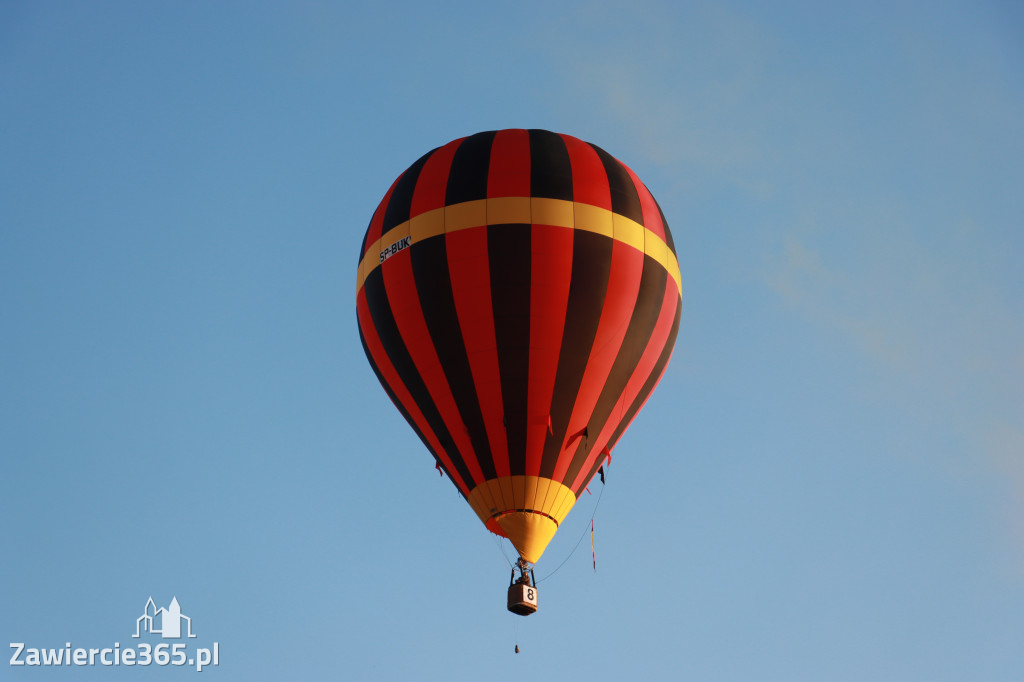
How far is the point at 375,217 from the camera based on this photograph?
22.6 m

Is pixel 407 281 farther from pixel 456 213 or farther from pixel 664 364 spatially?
pixel 664 364

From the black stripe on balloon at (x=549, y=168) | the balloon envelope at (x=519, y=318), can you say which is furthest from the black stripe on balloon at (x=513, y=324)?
the black stripe on balloon at (x=549, y=168)

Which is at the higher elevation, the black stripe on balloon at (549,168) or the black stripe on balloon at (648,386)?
the black stripe on balloon at (549,168)

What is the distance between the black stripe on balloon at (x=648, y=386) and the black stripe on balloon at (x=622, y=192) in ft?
5.30

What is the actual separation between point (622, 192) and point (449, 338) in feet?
12.9

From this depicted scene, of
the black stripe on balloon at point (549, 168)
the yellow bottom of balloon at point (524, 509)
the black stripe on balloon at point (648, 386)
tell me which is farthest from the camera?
the black stripe on balloon at point (648, 386)

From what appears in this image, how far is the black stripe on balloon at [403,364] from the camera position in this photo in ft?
69.4

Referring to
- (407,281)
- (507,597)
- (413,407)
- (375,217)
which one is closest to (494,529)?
(507,597)

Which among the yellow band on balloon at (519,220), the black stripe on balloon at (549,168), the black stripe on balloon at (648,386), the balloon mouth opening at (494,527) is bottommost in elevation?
the balloon mouth opening at (494,527)

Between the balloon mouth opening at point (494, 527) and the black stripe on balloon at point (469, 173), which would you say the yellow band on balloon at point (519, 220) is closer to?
the black stripe on balloon at point (469, 173)

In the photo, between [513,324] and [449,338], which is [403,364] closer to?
[449,338]

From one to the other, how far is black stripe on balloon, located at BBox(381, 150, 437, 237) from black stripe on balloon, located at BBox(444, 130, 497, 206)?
0.71 m

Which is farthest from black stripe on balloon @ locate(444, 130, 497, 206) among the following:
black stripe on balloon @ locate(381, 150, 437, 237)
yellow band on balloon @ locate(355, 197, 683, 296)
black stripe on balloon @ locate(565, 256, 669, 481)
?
black stripe on balloon @ locate(565, 256, 669, 481)

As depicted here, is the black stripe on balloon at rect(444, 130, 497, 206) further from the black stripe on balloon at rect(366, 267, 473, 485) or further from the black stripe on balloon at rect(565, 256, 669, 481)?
the black stripe on balloon at rect(565, 256, 669, 481)
